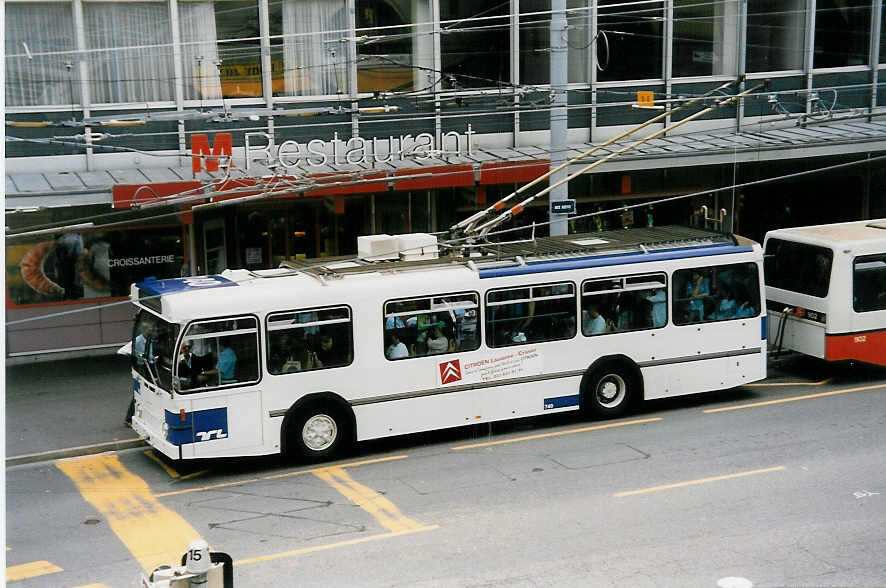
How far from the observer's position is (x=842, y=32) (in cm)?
2577

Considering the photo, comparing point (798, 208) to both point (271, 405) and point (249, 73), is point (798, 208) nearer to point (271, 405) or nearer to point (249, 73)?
point (249, 73)

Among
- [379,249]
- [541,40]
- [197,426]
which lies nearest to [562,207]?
[379,249]

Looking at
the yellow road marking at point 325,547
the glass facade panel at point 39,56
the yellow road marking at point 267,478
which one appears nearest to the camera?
the yellow road marking at point 325,547

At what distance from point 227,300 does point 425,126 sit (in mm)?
9090

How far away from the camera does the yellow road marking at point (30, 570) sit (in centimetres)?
1062

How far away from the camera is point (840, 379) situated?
18812 millimetres

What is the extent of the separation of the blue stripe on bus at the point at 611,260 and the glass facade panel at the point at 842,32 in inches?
414

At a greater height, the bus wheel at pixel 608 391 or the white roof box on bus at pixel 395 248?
the white roof box on bus at pixel 395 248

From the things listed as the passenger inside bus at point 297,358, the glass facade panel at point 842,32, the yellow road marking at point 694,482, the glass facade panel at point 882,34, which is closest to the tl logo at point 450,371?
the passenger inside bus at point 297,358

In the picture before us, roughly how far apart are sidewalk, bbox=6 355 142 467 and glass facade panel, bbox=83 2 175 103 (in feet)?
15.3

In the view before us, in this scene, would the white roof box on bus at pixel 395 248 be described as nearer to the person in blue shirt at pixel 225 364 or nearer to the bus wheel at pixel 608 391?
the person in blue shirt at pixel 225 364

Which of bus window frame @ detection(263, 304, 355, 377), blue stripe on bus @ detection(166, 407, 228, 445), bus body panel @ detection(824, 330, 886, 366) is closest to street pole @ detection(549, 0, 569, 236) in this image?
bus window frame @ detection(263, 304, 355, 377)

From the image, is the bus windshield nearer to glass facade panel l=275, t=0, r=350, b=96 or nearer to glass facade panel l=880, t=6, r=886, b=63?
glass facade panel l=275, t=0, r=350, b=96

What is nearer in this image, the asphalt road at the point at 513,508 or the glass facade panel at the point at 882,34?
the asphalt road at the point at 513,508
